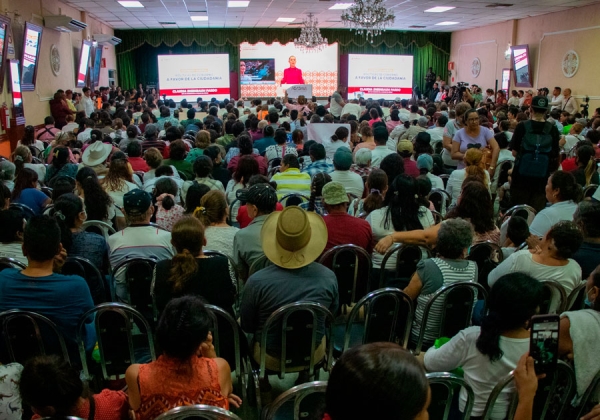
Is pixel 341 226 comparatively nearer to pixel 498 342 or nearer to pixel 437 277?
pixel 437 277

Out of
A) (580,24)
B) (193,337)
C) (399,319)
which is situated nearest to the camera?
(193,337)

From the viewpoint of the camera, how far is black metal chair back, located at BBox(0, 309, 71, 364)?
219 centimetres

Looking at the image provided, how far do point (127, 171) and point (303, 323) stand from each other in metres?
2.88

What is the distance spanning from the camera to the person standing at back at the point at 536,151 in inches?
179

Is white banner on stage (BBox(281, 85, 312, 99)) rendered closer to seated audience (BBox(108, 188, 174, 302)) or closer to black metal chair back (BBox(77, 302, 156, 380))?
seated audience (BBox(108, 188, 174, 302))

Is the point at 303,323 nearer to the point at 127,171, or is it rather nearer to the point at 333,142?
the point at 127,171

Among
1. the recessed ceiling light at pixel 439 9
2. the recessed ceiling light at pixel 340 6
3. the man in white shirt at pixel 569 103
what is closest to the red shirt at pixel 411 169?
the recessed ceiling light at pixel 340 6

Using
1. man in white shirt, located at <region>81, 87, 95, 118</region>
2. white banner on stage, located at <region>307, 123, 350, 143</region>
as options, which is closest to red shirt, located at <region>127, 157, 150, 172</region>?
white banner on stage, located at <region>307, 123, 350, 143</region>

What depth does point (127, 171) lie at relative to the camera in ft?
15.1

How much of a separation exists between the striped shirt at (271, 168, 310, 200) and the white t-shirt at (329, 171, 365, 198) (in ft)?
0.84

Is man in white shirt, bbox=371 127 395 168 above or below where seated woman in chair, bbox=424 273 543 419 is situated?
above

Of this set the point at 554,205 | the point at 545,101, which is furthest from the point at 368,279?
the point at 545,101

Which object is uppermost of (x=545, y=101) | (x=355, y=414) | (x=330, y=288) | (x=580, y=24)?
(x=580, y=24)

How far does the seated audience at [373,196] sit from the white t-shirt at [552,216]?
106 centimetres
